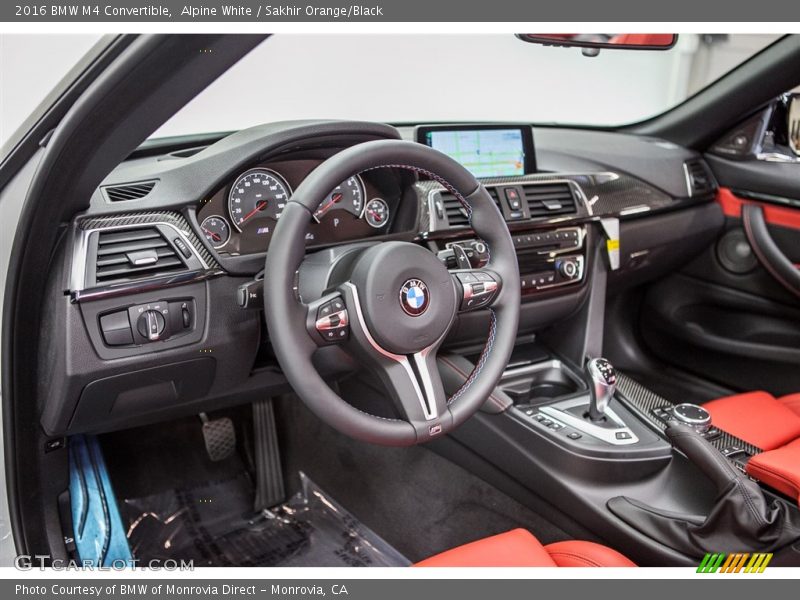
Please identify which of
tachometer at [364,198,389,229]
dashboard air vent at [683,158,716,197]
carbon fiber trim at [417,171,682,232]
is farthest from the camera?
dashboard air vent at [683,158,716,197]

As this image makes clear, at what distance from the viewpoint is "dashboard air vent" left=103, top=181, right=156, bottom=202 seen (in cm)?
141

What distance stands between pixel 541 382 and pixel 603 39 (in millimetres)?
949

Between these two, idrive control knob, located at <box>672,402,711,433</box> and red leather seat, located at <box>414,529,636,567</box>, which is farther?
idrive control knob, located at <box>672,402,711,433</box>

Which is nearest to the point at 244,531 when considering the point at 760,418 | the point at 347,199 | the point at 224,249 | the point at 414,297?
the point at 224,249

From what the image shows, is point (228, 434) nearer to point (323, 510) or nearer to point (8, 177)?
point (323, 510)

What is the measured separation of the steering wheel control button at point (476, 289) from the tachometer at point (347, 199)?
1.34 ft

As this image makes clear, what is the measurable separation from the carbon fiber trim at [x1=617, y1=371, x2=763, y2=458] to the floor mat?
732 mm

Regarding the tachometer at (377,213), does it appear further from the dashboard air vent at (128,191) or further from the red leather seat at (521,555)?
the red leather seat at (521,555)

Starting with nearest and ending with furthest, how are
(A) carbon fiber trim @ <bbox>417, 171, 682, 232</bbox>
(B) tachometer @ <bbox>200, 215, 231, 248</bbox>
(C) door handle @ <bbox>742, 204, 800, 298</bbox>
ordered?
(B) tachometer @ <bbox>200, 215, 231, 248</bbox> → (A) carbon fiber trim @ <bbox>417, 171, 682, 232</bbox> → (C) door handle @ <bbox>742, 204, 800, 298</bbox>

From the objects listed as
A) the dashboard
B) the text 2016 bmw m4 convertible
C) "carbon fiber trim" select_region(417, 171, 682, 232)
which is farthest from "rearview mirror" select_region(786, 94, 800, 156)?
the dashboard

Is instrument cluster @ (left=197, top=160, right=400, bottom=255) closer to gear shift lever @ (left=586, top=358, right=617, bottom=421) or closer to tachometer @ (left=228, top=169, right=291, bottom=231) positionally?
tachometer @ (left=228, top=169, right=291, bottom=231)

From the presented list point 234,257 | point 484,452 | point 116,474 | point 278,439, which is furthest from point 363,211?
point 116,474

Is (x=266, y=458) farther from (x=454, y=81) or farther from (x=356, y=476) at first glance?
(x=454, y=81)

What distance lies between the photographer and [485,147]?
2.04 meters
